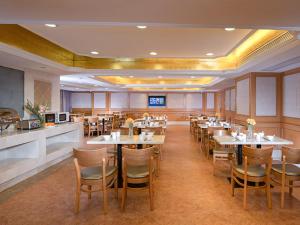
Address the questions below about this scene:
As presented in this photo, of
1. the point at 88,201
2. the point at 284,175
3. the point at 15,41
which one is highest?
the point at 15,41

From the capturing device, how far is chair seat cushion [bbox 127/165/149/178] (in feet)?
10.2

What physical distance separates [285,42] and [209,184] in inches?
109

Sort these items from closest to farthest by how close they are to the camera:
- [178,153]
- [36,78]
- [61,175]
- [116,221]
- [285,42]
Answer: [116,221], [285,42], [61,175], [36,78], [178,153]

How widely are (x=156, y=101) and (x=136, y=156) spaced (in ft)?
44.9

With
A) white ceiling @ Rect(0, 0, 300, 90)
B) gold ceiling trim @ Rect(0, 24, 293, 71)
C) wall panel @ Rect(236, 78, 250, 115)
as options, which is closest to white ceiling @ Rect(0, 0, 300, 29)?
white ceiling @ Rect(0, 0, 300, 90)

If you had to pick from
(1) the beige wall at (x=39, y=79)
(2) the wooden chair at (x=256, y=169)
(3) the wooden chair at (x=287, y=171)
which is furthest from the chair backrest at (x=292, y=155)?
(1) the beige wall at (x=39, y=79)

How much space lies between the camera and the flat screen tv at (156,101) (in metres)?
16.5

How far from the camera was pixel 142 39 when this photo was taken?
4531 mm

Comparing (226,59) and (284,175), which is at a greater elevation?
(226,59)

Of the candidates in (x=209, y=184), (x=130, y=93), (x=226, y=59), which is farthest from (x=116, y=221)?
(x=130, y=93)

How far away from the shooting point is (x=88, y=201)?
3.40 m

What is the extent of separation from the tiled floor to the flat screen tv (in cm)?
1216

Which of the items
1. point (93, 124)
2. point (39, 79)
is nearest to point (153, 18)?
point (39, 79)

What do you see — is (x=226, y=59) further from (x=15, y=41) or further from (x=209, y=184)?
(x=15, y=41)
